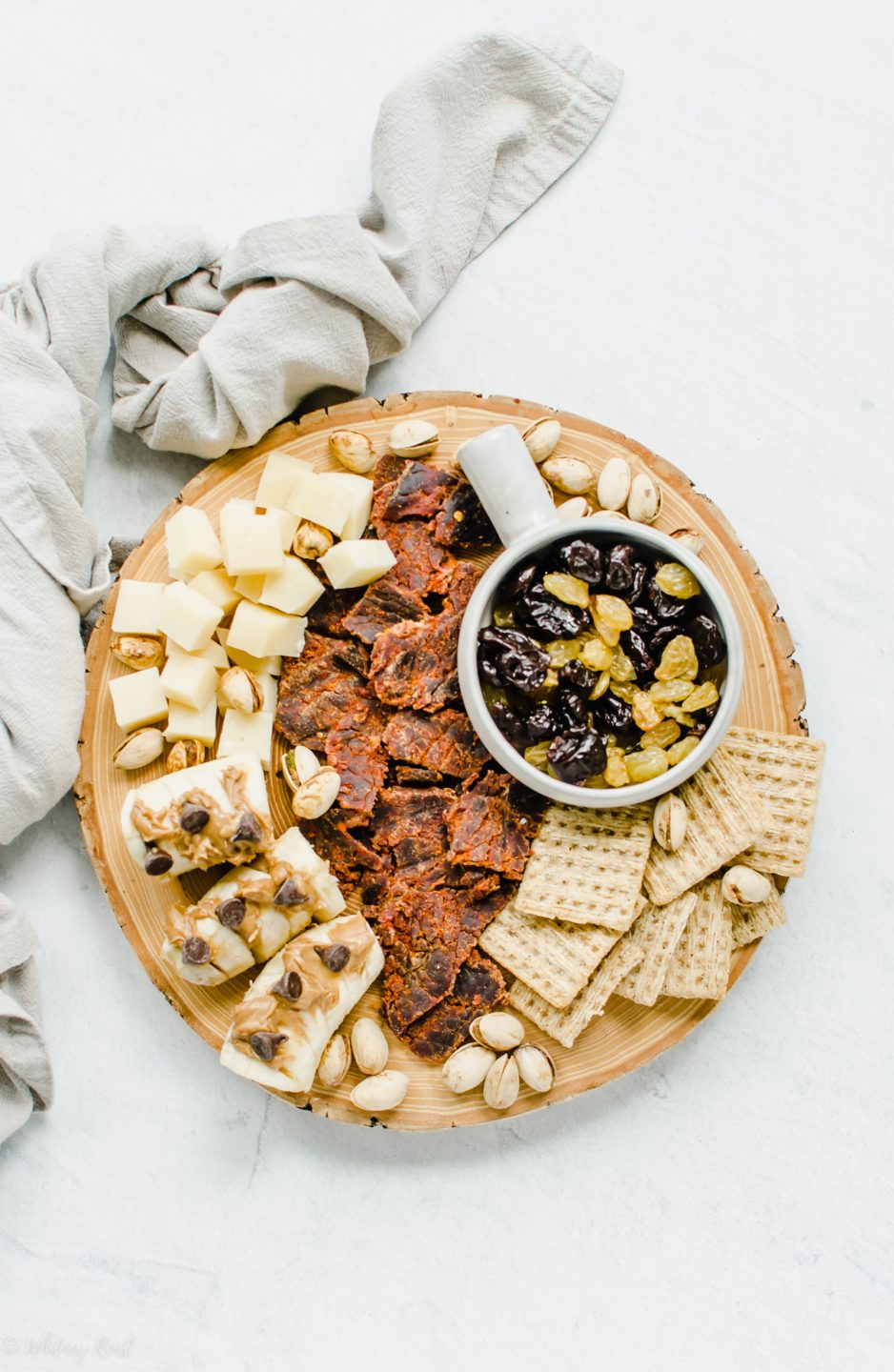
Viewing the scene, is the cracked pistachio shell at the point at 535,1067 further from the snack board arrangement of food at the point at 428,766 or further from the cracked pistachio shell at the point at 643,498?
the cracked pistachio shell at the point at 643,498

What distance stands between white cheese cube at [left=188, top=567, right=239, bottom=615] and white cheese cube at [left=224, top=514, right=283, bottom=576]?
2.1 inches

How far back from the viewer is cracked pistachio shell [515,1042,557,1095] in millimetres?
1780

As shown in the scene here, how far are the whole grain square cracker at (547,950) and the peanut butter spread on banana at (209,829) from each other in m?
0.41

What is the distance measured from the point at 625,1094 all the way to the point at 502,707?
2.57ft

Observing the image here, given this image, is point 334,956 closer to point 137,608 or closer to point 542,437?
point 137,608

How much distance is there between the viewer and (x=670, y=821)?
1729mm

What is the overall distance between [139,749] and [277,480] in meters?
0.48

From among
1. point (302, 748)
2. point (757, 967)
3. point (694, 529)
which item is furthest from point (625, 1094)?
point (694, 529)

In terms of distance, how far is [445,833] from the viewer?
1.80 meters

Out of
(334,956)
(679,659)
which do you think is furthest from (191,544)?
(679,659)

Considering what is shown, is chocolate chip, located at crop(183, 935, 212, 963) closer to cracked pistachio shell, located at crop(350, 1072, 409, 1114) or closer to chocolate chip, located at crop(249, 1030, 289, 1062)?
chocolate chip, located at crop(249, 1030, 289, 1062)

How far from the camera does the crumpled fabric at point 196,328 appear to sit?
178 centimetres

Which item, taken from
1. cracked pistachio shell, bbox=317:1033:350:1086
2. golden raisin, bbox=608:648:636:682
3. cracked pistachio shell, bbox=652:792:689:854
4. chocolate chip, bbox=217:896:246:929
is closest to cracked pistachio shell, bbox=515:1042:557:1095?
A: cracked pistachio shell, bbox=317:1033:350:1086

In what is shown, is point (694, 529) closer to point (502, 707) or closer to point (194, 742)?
point (502, 707)
